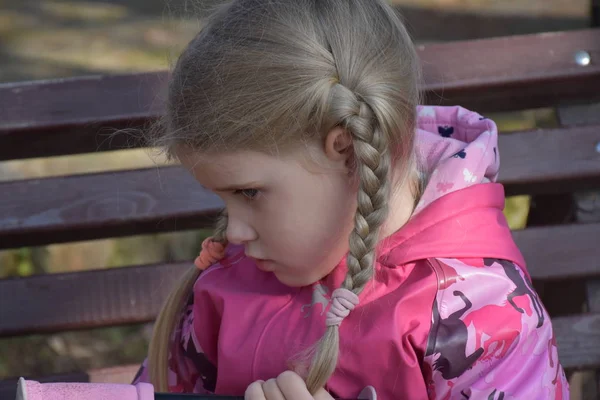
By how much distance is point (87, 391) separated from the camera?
1.11 meters

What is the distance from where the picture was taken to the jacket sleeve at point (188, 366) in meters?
1.51

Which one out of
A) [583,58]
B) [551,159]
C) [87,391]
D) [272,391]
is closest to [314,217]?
[272,391]

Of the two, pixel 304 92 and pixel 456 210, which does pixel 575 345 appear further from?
pixel 304 92

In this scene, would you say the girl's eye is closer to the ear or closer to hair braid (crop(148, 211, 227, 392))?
the ear

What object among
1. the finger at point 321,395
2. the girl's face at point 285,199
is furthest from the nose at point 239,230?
the finger at point 321,395

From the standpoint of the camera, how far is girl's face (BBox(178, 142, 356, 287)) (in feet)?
3.81

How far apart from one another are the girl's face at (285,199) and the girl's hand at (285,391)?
6.7 inches

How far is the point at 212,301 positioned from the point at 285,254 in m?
0.28

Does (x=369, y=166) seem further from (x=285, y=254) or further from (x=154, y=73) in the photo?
(x=154, y=73)

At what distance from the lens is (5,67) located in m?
2.90

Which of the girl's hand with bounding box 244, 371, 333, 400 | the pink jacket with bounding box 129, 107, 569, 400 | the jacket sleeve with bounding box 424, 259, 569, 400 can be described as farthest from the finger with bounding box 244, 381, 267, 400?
the jacket sleeve with bounding box 424, 259, 569, 400

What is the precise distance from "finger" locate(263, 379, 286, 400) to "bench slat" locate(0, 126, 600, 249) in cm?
63

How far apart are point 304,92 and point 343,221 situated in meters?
0.21

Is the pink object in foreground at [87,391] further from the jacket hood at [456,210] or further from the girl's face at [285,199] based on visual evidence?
the jacket hood at [456,210]
